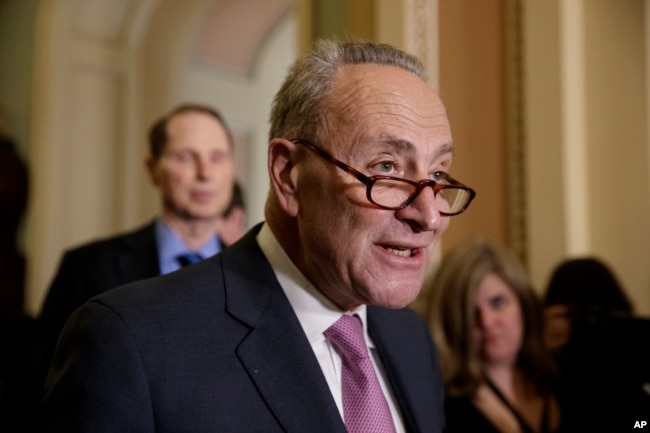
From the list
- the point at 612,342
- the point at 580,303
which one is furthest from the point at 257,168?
the point at 612,342

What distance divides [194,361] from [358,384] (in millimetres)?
363

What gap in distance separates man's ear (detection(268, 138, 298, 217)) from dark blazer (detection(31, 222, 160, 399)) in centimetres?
109

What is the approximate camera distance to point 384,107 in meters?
1.48

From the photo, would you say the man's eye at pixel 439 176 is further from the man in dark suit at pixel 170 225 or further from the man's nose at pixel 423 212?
the man in dark suit at pixel 170 225

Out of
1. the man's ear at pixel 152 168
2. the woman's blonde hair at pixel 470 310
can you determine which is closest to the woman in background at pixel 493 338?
the woman's blonde hair at pixel 470 310

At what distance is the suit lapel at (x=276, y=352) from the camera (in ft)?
4.66

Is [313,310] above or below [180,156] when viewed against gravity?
below

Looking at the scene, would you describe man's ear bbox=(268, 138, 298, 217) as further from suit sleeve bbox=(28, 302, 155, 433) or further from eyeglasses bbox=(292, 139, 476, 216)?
suit sleeve bbox=(28, 302, 155, 433)

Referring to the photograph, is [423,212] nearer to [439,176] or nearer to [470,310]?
[439,176]

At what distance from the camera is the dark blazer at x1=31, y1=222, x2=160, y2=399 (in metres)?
2.44

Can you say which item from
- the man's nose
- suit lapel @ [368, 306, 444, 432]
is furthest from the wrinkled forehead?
suit lapel @ [368, 306, 444, 432]

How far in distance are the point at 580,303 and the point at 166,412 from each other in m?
2.01

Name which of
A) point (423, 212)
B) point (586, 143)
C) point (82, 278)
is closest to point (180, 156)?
point (82, 278)

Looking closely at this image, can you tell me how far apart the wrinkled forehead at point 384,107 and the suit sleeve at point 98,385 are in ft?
1.87
